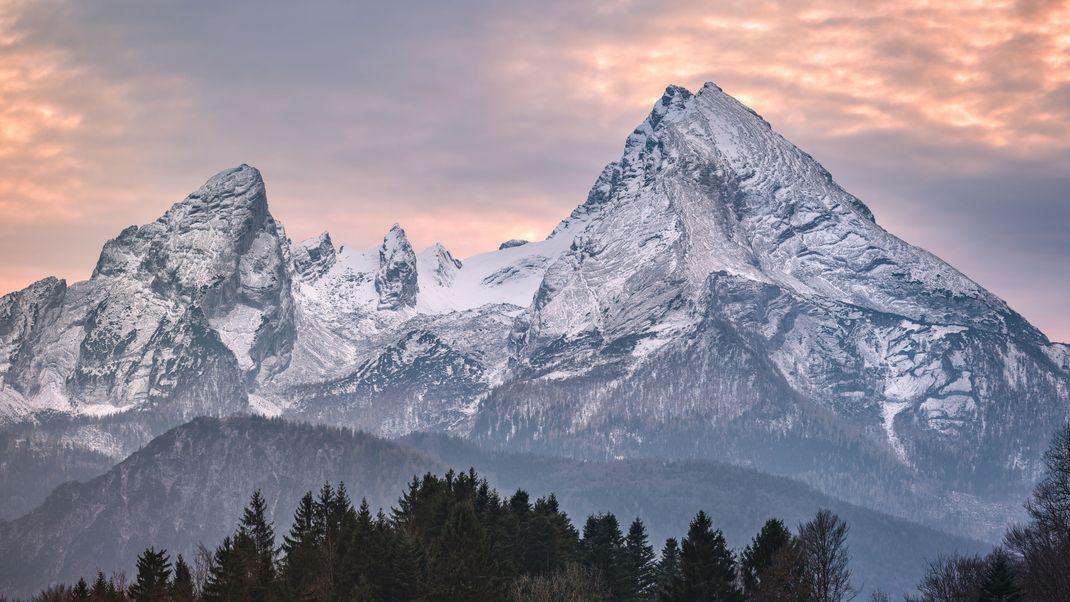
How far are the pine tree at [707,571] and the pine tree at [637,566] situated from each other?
27220 millimetres

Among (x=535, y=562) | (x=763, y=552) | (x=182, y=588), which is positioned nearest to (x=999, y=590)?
(x=763, y=552)

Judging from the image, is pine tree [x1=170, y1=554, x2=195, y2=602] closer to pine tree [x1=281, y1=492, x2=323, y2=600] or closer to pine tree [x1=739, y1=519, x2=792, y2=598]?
pine tree [x1=281, y1=492, x2=323, y2=600]

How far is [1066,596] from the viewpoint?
11562cm

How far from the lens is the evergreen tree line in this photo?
13025 centimetres

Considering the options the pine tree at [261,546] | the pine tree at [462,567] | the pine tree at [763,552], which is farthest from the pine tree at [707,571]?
the pine tree at [261,546]

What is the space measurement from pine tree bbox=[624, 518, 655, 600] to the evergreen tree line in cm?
13

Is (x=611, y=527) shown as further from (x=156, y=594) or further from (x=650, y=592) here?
(x=156, y=594)

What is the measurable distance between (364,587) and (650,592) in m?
39.4

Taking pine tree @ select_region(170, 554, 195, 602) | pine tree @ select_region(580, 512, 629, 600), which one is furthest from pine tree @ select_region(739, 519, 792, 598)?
pine tree @ select_region(170, 554, 195, 602)

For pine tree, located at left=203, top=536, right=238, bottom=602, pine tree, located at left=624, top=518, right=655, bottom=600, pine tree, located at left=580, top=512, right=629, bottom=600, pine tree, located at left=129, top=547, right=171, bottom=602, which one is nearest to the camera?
pine tree, located at left=203, top=536, right=238, bottom=602

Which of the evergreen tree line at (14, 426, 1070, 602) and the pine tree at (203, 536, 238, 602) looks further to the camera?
the pine tree at (203, 536, 238, 602)

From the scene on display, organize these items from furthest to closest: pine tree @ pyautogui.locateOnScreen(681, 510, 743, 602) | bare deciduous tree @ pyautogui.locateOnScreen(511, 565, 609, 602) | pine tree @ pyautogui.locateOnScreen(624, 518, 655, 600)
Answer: pine tree @ pyautogui.locateOnScreen(624, 518, 655, 600), bare deciduous tree @ pyautogui.locateOnScreen(511, 565, 609, 602), pine tree @ pyautogui.locateOnScreen(681, 510, 743, 602)

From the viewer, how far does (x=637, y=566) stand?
529 feet

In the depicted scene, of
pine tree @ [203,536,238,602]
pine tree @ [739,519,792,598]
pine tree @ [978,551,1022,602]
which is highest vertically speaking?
pine tree @ [739,519,792,598]
